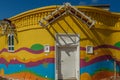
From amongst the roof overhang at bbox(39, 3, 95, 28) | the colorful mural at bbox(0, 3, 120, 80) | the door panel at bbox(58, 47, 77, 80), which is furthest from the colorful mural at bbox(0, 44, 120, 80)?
the roof overhang at bbox(39, 3, 95, 28)

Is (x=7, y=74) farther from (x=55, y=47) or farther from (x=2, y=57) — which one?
(x=55, y=47)

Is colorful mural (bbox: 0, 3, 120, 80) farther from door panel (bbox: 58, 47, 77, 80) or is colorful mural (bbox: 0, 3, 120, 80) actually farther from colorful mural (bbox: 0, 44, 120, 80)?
door panel (bbox: 58, 47, 77, 80)

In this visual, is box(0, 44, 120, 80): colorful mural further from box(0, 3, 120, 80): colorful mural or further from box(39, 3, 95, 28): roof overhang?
box(39, 3, 95, 28): roof overhang

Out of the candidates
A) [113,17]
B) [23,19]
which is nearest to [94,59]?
[113,17]

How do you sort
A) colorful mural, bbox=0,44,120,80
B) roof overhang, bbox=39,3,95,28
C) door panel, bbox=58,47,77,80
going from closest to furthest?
roof overhang, bbox=39,3,95,28 → colorful mural, bbox=0,44,120,80 → door panel, bbox=58,47,77,80

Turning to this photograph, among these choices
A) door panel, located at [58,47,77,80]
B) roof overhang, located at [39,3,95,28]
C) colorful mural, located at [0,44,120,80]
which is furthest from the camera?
door panel, located at [58,47,77,80]

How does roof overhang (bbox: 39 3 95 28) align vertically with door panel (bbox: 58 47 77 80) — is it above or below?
above

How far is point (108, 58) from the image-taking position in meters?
19.4

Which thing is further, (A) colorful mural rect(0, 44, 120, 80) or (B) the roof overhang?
(A) colorful mural rect(0, 44, 120, 80)

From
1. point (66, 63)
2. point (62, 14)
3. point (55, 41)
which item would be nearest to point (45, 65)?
point (66, 63)

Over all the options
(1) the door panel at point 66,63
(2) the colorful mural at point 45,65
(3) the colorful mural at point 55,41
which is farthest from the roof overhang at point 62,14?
(1) the door panel at point 66,63

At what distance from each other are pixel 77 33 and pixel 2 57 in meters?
7.46

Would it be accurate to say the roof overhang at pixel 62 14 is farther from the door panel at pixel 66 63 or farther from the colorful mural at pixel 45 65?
the door panel at pixel 66 63

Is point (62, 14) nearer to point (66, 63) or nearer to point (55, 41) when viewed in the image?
point (55, 41)
